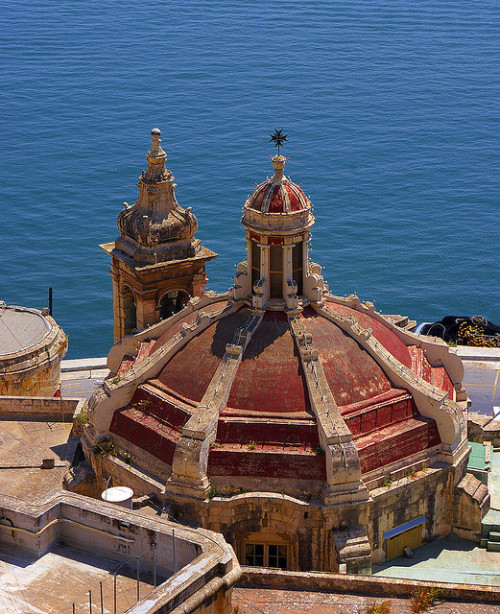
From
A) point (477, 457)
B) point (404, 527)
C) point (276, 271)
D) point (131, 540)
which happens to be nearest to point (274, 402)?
point (276, 271)

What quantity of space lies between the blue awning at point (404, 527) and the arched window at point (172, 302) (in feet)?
64.7

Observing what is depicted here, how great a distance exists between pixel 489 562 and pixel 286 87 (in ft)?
421

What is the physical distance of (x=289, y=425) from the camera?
155ft

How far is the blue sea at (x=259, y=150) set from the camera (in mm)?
119188

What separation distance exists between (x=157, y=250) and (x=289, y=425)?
17207 mm

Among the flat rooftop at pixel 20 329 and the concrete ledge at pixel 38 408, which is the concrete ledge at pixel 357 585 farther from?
the flat rooftop at pixel 20 329

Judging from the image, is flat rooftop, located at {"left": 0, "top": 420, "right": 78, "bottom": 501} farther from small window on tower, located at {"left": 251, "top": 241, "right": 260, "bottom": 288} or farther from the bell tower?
small window on tower, located at {"left": 251, "top": 241, "right": 260, "bottom": 288}

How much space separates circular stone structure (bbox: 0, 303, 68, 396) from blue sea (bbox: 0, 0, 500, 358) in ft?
136

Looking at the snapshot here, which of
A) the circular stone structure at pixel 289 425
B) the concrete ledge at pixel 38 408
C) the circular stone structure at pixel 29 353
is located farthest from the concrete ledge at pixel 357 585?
the circular stone structure at pixel 29 353

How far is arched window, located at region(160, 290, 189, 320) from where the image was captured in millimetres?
62469

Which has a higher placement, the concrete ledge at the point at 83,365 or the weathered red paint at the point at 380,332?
the weathered red paint at the point at 380,332

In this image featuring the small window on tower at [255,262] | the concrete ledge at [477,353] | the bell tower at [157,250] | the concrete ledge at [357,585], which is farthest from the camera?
the concrete ledge at [477,353]

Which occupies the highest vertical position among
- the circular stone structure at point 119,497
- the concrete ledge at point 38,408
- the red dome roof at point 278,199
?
the red dome roof at point 278,199

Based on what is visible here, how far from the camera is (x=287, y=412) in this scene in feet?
157
